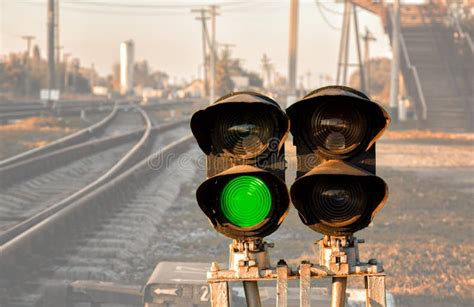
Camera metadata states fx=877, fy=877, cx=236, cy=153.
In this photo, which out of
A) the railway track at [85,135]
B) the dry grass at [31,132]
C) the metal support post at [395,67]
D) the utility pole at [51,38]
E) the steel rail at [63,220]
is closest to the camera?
the steel rail at [63,220]

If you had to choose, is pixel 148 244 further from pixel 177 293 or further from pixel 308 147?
pixel 308 147

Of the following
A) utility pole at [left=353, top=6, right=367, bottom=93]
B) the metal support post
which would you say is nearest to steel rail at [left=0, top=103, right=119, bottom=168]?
the metal support post

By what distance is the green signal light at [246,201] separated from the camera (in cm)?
277

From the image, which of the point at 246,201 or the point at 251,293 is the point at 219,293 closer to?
the point at 251,293

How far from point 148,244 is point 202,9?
52.4m

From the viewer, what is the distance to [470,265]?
9570 mm

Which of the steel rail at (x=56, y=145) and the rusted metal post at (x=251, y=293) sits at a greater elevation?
the rusted metal post at (x=251, y=293)

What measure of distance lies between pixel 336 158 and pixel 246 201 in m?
0.32

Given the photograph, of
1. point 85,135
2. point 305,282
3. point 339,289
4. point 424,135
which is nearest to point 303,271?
point 305,282

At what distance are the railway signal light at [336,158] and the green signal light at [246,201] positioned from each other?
10cm

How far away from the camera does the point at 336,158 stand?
110 inches

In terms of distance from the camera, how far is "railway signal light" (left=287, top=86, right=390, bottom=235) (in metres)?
2.77

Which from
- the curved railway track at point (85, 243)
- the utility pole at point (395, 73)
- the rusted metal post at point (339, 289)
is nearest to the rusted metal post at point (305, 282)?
the rusted metal post at point (339, 289)

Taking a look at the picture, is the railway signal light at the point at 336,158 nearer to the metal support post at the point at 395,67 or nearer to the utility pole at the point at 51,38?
the metal support post at the point at 395,67
